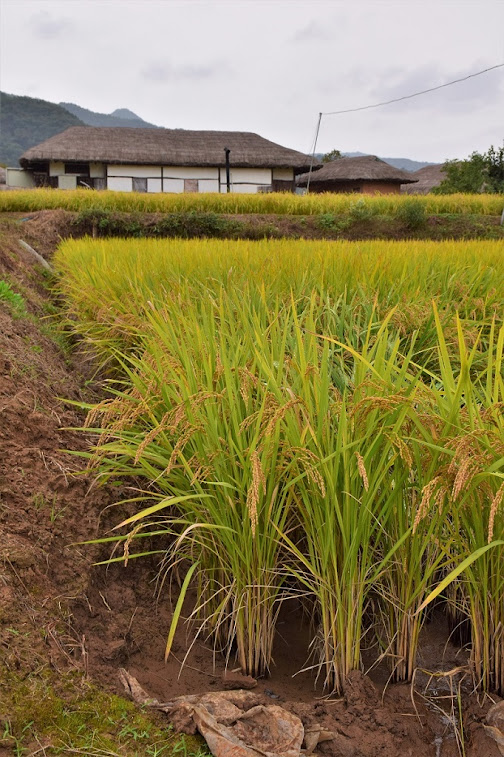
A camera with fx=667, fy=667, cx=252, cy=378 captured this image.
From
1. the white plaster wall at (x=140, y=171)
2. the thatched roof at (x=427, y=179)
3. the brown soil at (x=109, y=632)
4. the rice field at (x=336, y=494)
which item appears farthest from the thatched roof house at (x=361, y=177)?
the rice field at (x=336, y=494)

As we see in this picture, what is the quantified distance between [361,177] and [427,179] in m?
10.4

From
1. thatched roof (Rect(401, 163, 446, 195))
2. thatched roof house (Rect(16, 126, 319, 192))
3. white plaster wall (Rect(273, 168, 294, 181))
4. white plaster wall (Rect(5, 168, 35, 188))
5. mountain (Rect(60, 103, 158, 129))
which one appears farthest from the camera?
mountain (Rect(60, 103, 158, 129))

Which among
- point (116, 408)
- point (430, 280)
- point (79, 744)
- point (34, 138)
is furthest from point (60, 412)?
point (34, 138)

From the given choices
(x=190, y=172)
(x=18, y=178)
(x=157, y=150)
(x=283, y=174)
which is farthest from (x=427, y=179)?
(x=18, y=178)

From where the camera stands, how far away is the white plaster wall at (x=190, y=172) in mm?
23797

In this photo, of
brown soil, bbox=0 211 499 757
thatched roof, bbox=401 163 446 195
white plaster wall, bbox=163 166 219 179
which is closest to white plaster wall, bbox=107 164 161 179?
white plaster wall, bbox=163 166 219 179

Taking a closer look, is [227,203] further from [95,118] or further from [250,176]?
[95,118]

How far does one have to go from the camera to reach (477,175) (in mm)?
25266

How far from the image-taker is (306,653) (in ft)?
6.76

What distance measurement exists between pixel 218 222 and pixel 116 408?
1103 cm

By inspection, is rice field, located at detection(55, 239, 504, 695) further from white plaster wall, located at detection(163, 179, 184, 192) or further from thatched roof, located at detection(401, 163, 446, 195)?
thatched roof, located at detection(401, 163, 446, 195)

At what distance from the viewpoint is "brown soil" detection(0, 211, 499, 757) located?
63.3 inches

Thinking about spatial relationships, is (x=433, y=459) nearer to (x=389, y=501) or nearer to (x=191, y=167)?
(x=389, y=501)

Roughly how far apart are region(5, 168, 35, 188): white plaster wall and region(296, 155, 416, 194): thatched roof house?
463 inches
